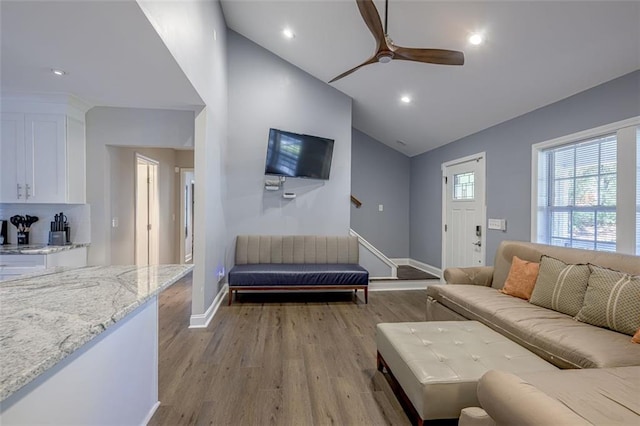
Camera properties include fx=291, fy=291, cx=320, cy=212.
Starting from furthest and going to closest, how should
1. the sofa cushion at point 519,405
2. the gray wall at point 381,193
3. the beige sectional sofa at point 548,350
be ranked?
the gray wall at point 381,193 → the beige sectional sofa at point 548,350 → the sofa cushion at point 519,405

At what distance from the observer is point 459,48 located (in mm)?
3057

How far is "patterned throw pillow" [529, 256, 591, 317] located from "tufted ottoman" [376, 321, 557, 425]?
669 mm

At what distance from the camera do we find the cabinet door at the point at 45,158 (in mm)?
3090

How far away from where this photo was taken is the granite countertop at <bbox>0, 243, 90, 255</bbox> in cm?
285

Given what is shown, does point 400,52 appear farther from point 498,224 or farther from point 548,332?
point 498,224

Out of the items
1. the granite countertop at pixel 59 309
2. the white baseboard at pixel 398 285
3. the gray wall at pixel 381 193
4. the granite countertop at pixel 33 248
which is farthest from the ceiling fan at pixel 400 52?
the granite countertop at pixel 33 248

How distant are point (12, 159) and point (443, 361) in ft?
14.6

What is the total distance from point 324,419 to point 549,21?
3.44 meters

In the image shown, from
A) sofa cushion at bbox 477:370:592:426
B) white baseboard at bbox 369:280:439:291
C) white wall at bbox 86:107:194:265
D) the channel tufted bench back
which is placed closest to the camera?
sofa cushion at bbox 477:370:592:426

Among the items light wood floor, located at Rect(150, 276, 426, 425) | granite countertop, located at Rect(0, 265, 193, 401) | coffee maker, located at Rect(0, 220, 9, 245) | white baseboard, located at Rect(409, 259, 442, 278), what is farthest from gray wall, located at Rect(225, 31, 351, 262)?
granite countertop, located at Rect(0, 265, 193, 401)

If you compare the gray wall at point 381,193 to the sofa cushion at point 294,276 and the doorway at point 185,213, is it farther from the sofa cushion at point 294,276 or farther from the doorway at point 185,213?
the doorway at point 185,213

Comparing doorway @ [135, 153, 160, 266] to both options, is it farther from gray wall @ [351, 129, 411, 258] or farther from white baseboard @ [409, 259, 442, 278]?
white baseboard @ [409, 259, 442, 278]

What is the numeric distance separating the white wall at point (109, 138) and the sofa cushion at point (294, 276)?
1.67m

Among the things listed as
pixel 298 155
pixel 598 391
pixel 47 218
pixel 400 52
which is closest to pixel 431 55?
pixel 400 52
